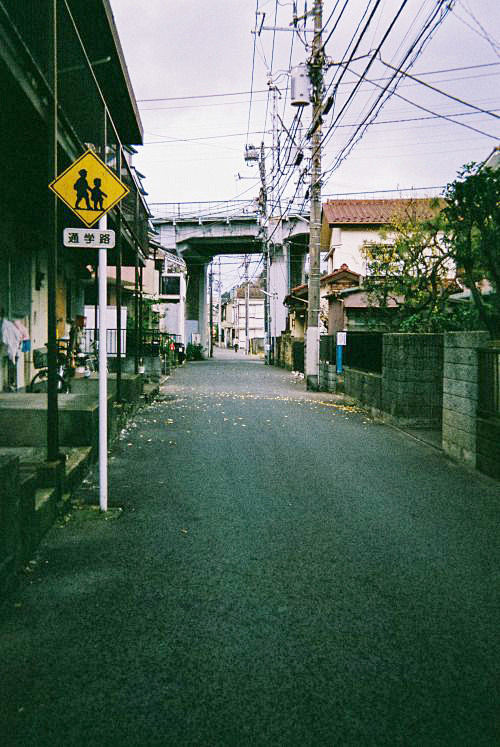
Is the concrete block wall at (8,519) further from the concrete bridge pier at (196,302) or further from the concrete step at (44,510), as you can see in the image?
the concrete bridge pier at (196,302)

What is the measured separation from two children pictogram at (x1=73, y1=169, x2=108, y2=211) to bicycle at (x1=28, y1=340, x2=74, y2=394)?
4314 millimetres

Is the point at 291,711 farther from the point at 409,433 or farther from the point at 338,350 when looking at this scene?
the point at 338,350

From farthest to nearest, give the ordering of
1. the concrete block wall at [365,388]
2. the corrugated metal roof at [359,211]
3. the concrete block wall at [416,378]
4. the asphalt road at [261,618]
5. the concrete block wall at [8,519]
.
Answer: the corrugated metal roof at [359,211] < the concrete block wall at [365,388] < the concrete block wall at [416,378] < the concrete block wall at [8,519] < the asphalt road at [261,618]

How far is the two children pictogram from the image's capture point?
17.5ft

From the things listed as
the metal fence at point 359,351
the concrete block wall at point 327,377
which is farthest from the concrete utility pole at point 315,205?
the metal fence at point 359,351

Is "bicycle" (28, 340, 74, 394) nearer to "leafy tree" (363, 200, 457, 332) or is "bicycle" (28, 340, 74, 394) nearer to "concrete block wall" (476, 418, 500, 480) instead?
"concrete block wall" (476, 418, 500, 480)

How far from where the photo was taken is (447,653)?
3061mm

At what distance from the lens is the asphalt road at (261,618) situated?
251cm

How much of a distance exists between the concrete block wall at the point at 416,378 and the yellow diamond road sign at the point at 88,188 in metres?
6.18

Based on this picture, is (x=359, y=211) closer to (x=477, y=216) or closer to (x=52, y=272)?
(x=477, y=216)

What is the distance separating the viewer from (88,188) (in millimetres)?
5387

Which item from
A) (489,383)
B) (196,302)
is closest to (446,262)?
(489,383)

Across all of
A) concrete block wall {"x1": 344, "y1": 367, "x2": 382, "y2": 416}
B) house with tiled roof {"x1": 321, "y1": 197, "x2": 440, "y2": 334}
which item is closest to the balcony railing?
concrete block wall {"x1": 344, "y1": 367, "x2": 382, "y2": 416}

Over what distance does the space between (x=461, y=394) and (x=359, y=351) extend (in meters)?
9.30
